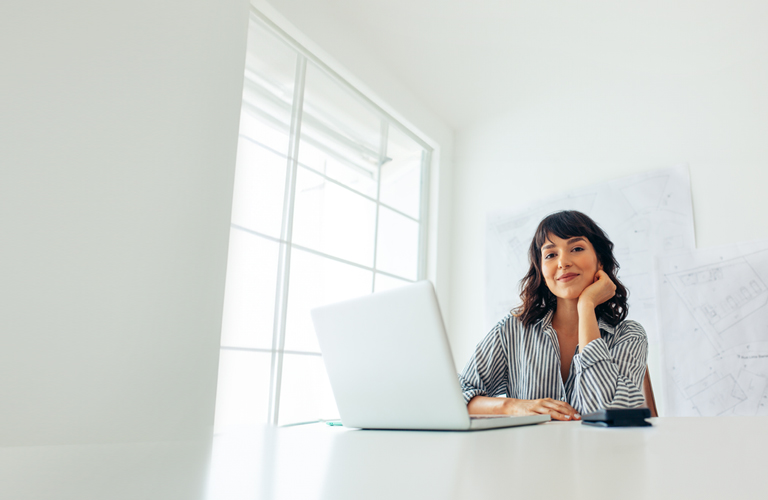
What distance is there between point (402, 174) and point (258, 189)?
125 cm

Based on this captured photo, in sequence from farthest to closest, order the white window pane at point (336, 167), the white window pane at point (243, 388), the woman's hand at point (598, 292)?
1. the white window pane at point (336, 167)
2. the white window pane at point (243, 388)
3. the woman's hand at point (598, 292)

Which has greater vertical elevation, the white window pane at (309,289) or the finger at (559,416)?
the white window pane at (309,289)

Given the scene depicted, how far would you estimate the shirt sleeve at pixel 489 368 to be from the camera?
1.67 meters

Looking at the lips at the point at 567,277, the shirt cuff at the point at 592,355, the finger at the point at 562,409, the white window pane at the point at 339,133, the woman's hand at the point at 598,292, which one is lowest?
the finger at the point at 562,409

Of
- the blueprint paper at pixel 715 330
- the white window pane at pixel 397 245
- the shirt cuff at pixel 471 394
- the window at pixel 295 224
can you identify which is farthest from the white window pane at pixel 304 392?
the blueprint paper at pixel 715 330

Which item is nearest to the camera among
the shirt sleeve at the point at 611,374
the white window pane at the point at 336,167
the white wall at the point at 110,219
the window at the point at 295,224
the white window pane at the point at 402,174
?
the white wall at the point at 110,219

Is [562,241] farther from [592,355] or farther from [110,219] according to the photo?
[110,219]

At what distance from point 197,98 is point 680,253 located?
93.9 inches

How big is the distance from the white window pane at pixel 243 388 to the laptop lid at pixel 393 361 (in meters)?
1.26

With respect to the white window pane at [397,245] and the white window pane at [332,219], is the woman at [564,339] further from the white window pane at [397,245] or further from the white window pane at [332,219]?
the white window pane at [397,245]

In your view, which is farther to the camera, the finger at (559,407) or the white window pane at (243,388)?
the white window pane at (243,388)

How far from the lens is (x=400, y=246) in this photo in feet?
10.8

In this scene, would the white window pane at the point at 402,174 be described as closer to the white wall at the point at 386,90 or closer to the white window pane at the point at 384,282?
the white wall at the point at 386,90

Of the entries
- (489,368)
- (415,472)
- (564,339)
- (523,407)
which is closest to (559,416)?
(523,407)
